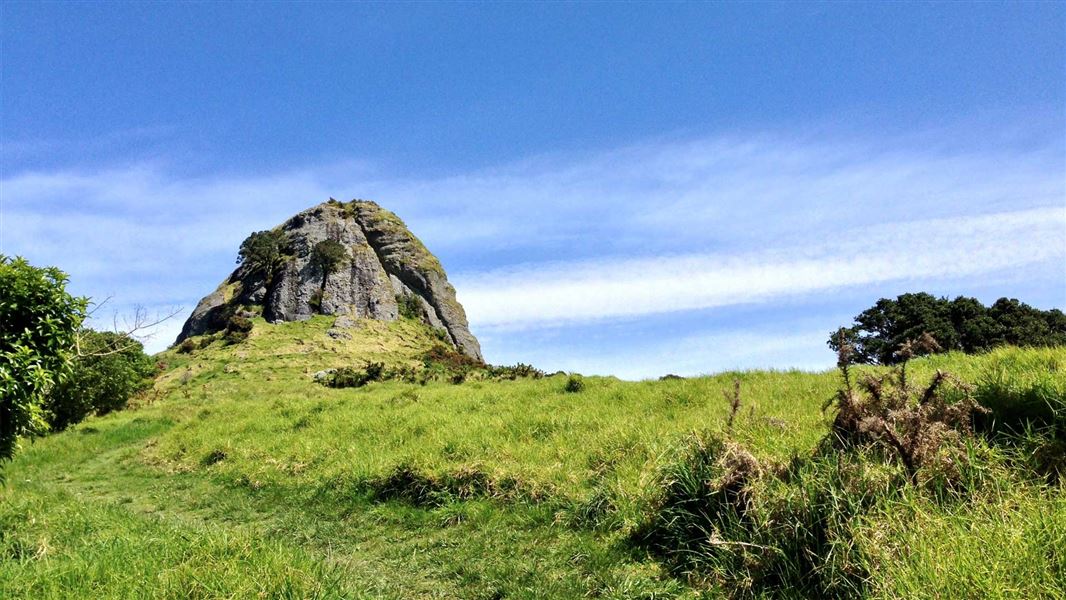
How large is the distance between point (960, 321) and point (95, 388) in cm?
5732

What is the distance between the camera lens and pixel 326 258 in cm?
6341

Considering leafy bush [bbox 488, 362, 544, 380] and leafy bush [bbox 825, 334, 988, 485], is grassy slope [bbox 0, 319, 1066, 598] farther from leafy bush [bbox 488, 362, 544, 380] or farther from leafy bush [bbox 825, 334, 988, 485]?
leafy bush [bbox 488, 362, 544, 380]

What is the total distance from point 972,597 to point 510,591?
4364 mm

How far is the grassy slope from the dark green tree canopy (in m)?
44.4

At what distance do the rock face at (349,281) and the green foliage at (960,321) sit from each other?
43.8 m

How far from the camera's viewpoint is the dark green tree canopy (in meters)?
63.4

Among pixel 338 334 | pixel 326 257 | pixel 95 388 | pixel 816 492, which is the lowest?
pixel 816 492

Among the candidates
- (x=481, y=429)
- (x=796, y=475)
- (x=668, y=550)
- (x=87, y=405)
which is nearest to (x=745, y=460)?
(x=796, y=475)

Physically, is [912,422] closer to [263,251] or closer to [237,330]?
[237,330]

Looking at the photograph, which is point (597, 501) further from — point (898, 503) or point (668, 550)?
point (898, 503)

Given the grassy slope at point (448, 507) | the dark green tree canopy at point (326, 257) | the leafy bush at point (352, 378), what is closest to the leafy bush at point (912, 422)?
the grassy slope at point (448, 507)

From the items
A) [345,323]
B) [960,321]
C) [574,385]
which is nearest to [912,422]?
[574,385]

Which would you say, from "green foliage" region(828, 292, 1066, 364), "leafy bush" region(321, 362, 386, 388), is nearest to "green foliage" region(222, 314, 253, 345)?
Answer: "leafy bush" region(321, 362, 386, 388)

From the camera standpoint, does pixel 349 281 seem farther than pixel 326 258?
Yes
